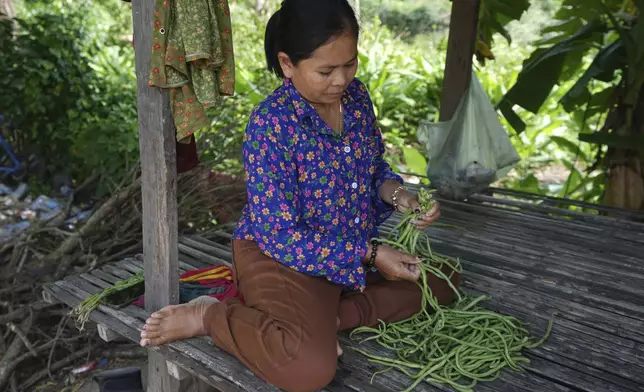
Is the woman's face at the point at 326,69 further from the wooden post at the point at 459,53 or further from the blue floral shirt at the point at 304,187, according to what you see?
the wooden post at the point at 459,53

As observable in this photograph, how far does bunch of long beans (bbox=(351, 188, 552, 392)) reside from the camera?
1.83 metres

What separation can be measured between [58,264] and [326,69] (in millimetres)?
2391

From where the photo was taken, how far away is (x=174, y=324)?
200 centimetres

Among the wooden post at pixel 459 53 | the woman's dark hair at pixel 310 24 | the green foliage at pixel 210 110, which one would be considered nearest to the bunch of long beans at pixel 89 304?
the woman's dark hair at pixel 310 24

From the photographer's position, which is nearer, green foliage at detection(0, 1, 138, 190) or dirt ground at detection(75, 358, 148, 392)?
dirt ground at detection(75, 358, 148, 392)

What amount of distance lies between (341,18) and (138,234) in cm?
231

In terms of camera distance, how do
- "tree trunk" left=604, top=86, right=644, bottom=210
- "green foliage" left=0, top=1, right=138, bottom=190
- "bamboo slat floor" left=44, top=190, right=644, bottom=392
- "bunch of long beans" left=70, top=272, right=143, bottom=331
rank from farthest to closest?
1. "green foliage" left=0, top=1, right=138, bottom=190
2. "tree trunk" left=604, top=86, right=644, bottom=210
3. "bunch of long beans" left=70, top=272, right=143, bottom=331
4. "bamboo slat floor" left=44, top=190, right=644, bottom=392

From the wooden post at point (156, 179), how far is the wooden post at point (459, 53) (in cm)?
239

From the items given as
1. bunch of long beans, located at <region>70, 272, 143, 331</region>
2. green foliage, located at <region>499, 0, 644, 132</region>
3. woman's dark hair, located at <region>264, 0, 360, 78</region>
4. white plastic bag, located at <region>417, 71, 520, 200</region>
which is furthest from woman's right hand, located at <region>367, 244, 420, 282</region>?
green foliage, located at <region>499, 0, 644, 132</region>

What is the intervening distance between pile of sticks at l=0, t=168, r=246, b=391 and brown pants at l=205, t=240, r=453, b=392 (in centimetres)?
125

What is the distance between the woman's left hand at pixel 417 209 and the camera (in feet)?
6.68

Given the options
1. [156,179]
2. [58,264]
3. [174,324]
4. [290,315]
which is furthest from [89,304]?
[58,264]

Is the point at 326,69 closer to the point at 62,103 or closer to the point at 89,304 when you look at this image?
the point at 89,304

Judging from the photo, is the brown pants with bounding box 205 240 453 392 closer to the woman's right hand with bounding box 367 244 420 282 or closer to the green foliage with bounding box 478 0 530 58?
the woman's right hand with bounding box 367 244 420 282
